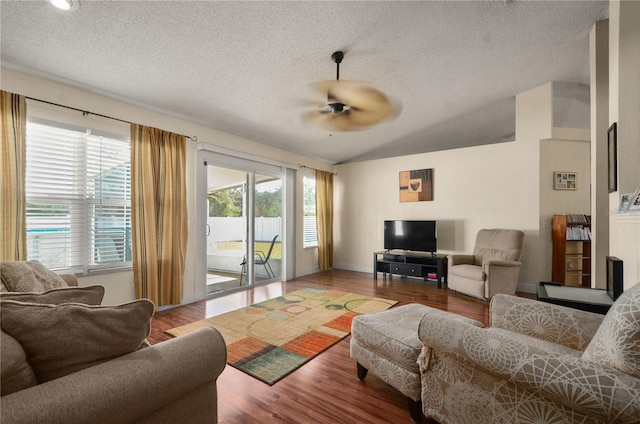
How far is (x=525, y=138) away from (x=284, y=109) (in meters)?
3.75

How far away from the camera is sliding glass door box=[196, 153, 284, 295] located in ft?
13.6

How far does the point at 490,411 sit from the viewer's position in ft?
3.91

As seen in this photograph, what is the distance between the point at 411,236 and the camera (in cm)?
515

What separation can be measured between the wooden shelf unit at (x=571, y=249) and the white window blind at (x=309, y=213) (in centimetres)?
413

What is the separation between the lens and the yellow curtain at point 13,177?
2.33 meters

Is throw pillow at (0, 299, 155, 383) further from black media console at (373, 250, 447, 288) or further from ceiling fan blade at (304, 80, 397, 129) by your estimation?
black media console at (373, 250, 447, 288)

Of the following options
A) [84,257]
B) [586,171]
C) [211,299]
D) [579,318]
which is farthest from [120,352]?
[586,171]

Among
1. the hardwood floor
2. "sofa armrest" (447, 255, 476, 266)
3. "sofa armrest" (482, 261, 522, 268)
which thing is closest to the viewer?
the hardwood floor

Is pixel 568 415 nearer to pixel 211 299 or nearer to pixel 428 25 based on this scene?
pixel 428 25

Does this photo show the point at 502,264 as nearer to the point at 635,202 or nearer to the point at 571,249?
the point at 571,249

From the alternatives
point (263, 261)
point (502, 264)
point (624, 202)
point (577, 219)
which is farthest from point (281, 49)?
point (577, 219)

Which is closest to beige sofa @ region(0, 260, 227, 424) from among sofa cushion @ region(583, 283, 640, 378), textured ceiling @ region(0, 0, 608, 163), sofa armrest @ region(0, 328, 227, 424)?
sofa armrest @ region(0, 328, 227, 424)

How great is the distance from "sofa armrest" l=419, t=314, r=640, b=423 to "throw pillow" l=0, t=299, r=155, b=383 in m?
1.34

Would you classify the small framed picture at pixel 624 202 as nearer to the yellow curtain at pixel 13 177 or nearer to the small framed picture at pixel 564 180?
the small framed picture at pixel 564 180
